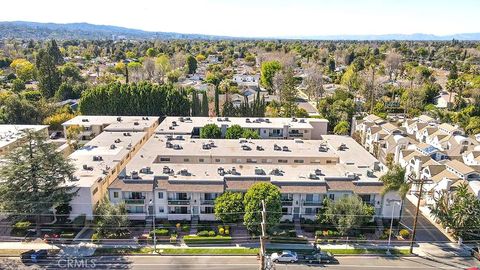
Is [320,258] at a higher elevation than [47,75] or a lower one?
lower

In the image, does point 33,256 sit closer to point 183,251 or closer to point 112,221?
point 112,221

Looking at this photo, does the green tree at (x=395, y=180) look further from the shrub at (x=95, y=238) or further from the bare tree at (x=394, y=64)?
the bare tree at (x=394, y=64)

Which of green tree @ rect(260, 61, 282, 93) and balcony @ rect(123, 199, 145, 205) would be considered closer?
balcony @ rect(123, 199, 145, 205)

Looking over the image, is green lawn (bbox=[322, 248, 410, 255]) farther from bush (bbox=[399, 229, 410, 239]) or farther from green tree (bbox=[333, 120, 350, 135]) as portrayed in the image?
green tree (bbox=[333, 120, 350, 135])

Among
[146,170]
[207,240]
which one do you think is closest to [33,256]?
[146,170]

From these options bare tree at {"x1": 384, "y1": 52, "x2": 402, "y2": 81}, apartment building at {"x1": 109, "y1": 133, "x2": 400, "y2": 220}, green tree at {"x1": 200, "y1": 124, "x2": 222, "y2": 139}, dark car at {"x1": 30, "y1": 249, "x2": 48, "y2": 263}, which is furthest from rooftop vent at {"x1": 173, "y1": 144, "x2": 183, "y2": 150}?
bare tree at {"x1": 384, "y1": 52, "x2": 402, "y2": 81}

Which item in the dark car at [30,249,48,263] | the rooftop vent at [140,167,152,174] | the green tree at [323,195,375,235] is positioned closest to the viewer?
the dark car at [30,249,48,263]

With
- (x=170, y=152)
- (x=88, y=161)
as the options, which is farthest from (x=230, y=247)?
(x=88, y=161)

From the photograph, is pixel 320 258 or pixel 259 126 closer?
pixel 320 258
